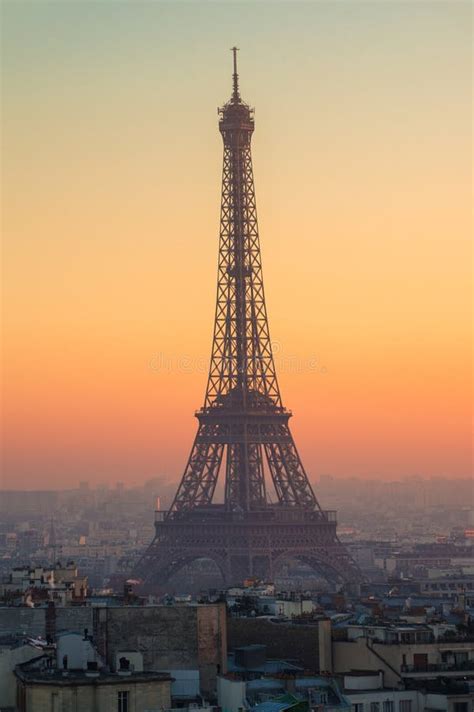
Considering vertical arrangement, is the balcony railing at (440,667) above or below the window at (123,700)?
above


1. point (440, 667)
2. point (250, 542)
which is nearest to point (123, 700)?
point (440, 667)

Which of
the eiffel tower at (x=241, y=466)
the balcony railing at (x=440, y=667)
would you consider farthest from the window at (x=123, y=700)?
the eiffel tower at (x=241, y=466)

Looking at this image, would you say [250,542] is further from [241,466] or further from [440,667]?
[440,667]

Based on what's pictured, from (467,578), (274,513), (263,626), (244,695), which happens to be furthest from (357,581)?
(244,695)

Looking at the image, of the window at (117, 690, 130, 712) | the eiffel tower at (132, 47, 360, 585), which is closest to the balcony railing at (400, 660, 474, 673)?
the window at (117, 690, 130, 712)

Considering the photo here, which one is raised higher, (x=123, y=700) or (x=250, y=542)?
(x=250, y=542)

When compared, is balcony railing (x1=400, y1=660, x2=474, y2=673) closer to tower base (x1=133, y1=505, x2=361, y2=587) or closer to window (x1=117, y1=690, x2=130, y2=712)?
window (x1=117, y1=690, x2=130, y2=712)

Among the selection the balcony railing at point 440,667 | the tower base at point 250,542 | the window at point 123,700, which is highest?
the tower base at point 250,542

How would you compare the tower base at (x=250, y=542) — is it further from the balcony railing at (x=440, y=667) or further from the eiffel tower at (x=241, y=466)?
the balcony railing at (x=440, y=667)
